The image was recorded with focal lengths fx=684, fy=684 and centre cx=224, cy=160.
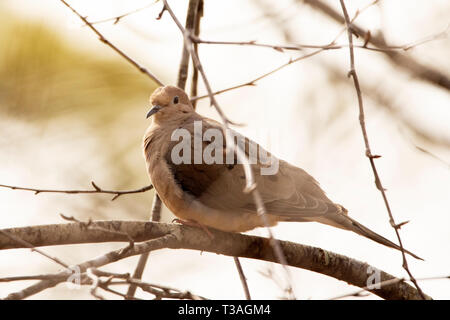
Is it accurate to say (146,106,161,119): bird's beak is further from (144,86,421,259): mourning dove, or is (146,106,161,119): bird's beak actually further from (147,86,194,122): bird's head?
(144,86,421,259): mourning dove

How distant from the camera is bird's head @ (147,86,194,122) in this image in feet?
13.6

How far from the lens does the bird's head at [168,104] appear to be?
4141 mm

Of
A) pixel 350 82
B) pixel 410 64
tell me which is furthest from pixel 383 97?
pixel 350 82

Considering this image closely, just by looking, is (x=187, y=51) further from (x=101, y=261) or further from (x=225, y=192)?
(x=101, y=261)

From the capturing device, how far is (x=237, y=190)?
364 cm

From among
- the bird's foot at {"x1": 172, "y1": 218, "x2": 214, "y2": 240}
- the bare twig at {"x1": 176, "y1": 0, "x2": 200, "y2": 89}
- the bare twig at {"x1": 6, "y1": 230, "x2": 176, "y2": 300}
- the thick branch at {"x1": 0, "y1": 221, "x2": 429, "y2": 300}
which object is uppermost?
the bare twig at {"x1": 176, "y1": 0, "x2": 200, "y2": 89}

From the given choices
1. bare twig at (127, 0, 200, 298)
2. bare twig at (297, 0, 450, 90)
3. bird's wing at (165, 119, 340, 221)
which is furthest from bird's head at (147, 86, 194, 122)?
bare twig at (297, 0, 450, 90)

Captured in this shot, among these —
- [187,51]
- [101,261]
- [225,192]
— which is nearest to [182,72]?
[187,51]

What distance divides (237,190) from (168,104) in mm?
851

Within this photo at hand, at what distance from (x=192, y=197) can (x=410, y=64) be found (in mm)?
1317

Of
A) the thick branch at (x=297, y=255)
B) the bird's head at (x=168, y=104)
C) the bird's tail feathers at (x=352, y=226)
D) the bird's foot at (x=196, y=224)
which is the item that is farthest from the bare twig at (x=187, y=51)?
the bird's tail feathers at (x=352, y=226)

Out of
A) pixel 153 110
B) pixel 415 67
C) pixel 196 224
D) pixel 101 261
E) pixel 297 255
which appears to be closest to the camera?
pixel 101 261

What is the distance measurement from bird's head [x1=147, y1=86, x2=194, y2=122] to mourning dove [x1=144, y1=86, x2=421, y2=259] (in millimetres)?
328

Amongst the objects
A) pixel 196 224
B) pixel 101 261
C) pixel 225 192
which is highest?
pixel 225 192
